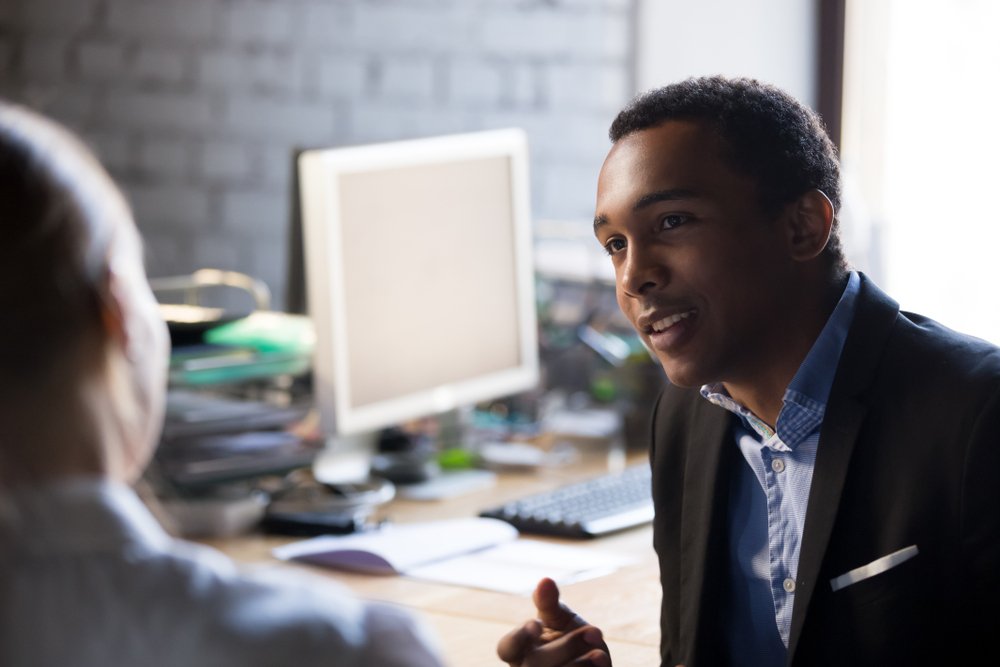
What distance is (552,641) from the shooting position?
1416mm

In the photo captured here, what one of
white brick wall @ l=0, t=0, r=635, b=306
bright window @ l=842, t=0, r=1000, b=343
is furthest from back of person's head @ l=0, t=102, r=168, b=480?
white brick wall @ l=0, t=0, r=635, b=306

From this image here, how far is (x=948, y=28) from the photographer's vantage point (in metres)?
3.29

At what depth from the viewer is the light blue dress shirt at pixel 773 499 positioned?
1412 mm

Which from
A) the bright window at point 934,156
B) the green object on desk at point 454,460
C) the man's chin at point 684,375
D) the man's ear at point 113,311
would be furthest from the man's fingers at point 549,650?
the bright window at point 934,156

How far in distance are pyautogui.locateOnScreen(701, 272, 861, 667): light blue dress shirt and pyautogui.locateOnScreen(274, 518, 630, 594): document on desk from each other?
0.34 m

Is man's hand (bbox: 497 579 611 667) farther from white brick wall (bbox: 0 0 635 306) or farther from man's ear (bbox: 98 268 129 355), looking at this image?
white brick wall (bbox: 0 0 635 306)

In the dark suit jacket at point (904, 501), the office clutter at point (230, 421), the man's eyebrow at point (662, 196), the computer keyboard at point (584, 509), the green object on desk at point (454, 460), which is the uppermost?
the man's eyebrow at point (662, 196)

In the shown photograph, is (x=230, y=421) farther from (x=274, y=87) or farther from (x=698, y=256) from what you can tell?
(x=274, y=87)

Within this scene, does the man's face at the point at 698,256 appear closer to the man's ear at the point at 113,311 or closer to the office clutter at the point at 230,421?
the man's ear at the point at 113,311

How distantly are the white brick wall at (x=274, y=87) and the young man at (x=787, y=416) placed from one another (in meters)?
2.12

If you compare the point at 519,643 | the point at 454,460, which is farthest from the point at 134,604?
the point at 454,460

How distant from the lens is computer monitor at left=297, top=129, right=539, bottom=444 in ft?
6.76

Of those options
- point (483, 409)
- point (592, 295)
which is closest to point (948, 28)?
point (592, 295)

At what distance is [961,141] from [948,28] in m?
0.27
